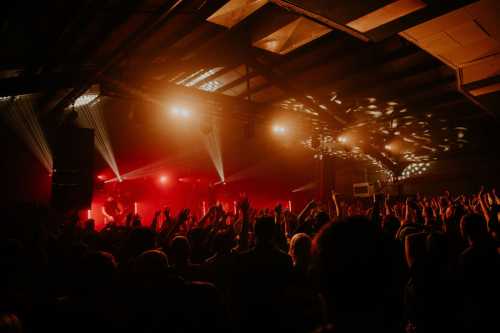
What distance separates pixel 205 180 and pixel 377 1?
1081 cm

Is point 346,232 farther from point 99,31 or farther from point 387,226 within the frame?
point 99,31

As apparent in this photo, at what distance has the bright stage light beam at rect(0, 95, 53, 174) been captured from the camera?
7016 mm

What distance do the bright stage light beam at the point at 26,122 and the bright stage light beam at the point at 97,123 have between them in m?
1.12

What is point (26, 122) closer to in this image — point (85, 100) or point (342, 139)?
point (85, 100)

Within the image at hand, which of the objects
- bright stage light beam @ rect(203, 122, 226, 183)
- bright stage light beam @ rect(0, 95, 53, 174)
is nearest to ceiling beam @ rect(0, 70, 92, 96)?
bright stage light beam @ rect(0, 95, 53, 174)

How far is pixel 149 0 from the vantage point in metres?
4.66

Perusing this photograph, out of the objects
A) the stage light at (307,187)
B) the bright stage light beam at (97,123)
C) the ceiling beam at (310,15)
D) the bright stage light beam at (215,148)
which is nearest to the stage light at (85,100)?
the bright stage light beam at (97,123)

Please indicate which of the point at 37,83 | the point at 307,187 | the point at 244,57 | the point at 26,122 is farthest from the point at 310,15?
the point at 307,187

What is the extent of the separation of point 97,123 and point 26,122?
198 cm

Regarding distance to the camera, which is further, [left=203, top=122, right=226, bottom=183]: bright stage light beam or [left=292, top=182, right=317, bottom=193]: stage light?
[left=292, top=182, right=317, bottom=193]: stage light

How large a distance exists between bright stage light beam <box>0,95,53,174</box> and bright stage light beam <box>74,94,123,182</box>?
112cm

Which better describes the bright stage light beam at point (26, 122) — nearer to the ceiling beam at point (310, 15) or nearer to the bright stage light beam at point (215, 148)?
the bright stage light beam at point (215, 148)

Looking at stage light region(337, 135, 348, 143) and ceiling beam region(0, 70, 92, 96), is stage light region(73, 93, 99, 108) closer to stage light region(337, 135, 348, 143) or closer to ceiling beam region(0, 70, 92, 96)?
ceiling beam region(0, 70, 92, 96)

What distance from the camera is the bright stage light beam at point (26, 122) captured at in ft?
23.0
